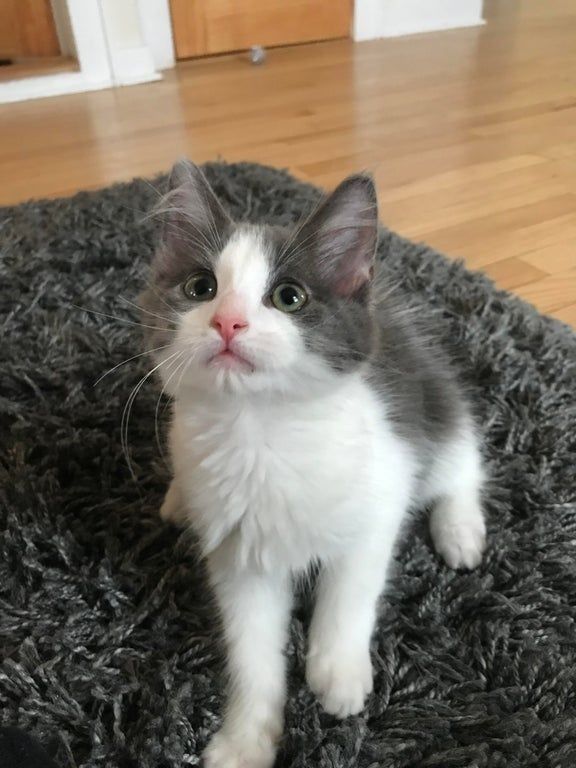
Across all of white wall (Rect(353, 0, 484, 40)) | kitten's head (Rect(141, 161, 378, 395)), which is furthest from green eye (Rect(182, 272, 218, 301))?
white wall (Rect(353, 0, 484, 40))

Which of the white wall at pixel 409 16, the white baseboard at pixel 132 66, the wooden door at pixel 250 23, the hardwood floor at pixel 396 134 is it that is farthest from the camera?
the white wall at pixel 409 16

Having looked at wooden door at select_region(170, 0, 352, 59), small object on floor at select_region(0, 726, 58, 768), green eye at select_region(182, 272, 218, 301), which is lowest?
wooden door at select_region(170, 0, 352, 59)

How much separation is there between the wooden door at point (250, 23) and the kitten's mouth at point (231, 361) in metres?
3.35

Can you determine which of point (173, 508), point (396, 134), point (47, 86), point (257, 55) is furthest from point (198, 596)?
point (257, 55)

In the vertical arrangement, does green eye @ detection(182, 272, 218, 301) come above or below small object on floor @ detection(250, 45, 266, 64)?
above

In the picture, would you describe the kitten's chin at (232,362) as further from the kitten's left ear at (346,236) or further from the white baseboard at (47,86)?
the white baseboard at (47,86)

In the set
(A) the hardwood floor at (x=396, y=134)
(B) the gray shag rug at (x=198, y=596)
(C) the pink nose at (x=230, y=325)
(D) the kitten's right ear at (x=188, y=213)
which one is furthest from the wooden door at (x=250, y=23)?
(C) the pink nose at (x=230, y=325)

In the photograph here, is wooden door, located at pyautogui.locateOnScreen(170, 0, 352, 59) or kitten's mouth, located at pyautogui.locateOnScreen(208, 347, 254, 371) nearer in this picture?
kitten's mouth, located at pyautogui.locateOnScreen(208, 347, 254, 371)

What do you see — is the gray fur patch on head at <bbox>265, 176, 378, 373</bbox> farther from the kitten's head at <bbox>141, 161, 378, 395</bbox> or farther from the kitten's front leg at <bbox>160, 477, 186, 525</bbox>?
the kitten's front leg at <bbox>160, 477, 186, 525</bbox>

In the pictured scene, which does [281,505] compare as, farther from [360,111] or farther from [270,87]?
[270,87]

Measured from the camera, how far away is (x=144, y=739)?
0.77 meters

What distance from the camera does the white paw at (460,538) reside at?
99 cm

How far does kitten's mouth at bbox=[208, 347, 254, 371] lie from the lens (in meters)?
0.68

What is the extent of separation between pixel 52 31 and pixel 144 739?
3526 millimetres
